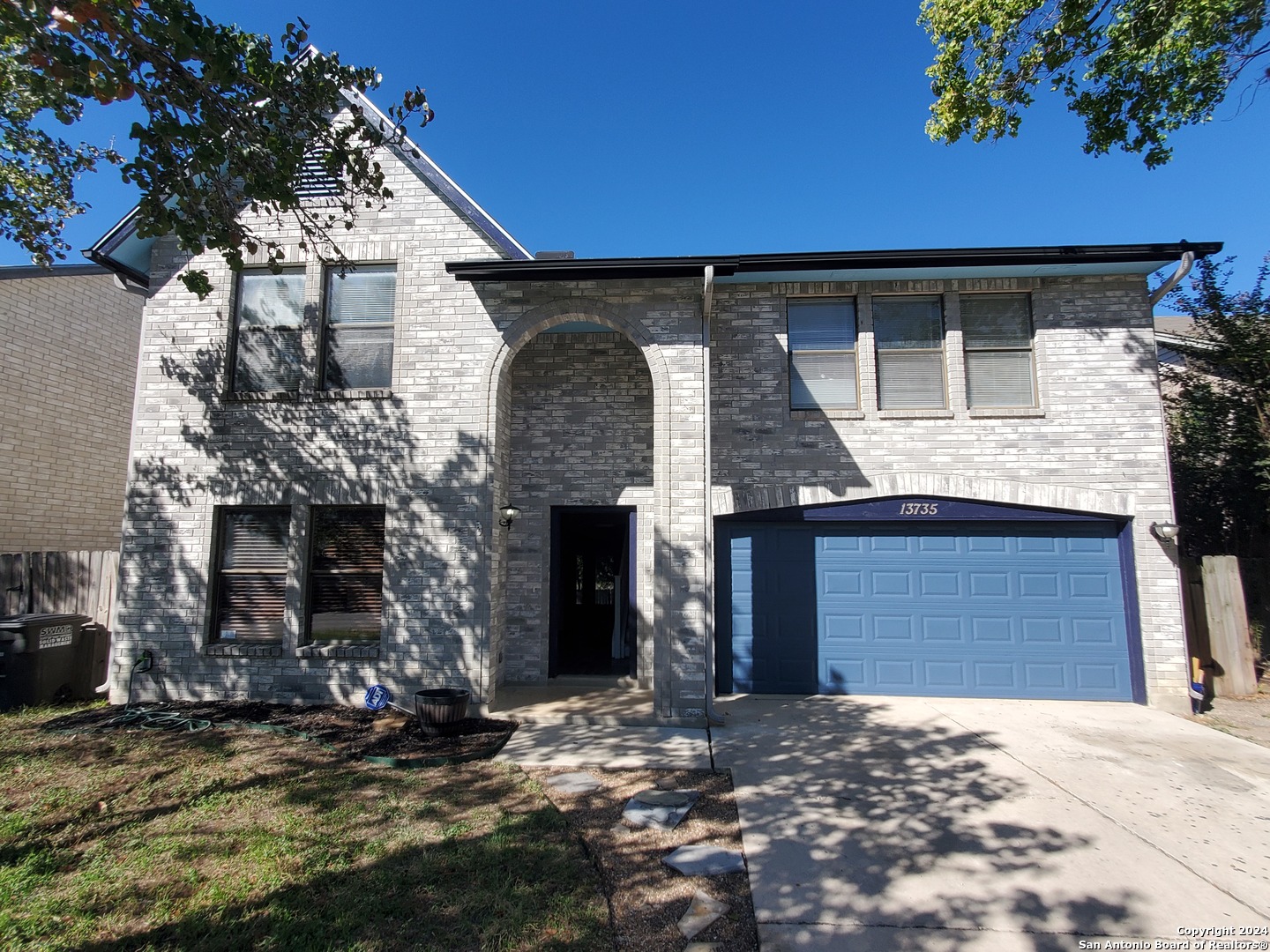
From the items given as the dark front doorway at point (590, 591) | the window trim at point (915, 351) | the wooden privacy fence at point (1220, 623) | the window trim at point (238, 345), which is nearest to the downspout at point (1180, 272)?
the window trim at point (915, 351)

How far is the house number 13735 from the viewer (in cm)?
831

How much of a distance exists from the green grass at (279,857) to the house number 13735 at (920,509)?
5796 mm

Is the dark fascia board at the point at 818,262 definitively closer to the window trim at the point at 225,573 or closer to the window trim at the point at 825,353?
the window trim at the point at 825,353

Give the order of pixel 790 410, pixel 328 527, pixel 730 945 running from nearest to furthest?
pixel 730 945 → pixel 328 527 → pixel 790 410

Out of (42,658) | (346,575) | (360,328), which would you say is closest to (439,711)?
(346,575)

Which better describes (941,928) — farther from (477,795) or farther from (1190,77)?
(1190,77)

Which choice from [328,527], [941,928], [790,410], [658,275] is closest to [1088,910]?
[941,928]

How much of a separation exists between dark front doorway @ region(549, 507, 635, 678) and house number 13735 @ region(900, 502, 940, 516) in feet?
12.0

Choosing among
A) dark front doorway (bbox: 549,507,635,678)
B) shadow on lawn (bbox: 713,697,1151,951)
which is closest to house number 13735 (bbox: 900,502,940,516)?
shadow on lawn (bbox: 713,697,1151,951)

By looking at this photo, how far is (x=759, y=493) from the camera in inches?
328

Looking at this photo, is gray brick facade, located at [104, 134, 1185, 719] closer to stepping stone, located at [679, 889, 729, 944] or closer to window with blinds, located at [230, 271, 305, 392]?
window with blinds, located at [230, 271, 305, 392]

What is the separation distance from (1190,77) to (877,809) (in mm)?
8757

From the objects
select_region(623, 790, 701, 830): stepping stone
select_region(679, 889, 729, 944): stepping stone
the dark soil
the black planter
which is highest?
the black planter

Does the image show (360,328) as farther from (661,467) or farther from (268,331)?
(661,467)
